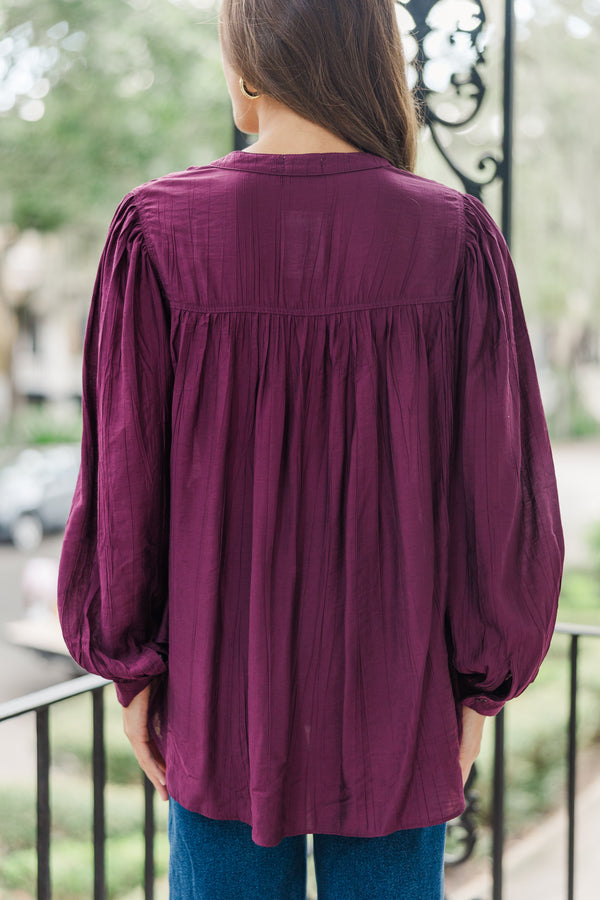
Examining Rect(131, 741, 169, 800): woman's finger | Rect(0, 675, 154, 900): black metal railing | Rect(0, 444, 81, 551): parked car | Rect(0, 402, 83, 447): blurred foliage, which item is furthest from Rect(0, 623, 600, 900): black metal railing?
Rect(0, 402, 83, 447): blurred foliage

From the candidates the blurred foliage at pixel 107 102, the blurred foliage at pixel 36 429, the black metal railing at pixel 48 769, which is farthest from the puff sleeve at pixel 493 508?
the blurred foliage at pixel 36 429

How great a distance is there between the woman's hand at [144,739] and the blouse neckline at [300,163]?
1.92 feet

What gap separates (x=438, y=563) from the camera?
33.7 inches

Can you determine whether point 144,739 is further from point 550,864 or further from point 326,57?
point 550,864

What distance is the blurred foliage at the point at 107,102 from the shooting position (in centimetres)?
657

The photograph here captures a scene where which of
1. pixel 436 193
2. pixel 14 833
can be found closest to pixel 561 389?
pixel 14 833

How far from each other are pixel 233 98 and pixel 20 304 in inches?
376

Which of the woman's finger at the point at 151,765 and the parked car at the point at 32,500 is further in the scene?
the parked car at the point at 32,500

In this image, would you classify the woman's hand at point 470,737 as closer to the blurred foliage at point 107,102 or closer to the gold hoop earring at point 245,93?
the gold hoop earring at point 245,93

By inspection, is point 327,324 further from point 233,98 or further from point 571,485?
point 571,485

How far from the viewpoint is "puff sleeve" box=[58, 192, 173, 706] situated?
2.78 ft

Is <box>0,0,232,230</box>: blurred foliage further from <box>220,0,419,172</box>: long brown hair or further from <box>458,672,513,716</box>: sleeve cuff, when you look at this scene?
<box>458,672,513,716</box>: sleeve cuff

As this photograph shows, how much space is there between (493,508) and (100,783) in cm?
91

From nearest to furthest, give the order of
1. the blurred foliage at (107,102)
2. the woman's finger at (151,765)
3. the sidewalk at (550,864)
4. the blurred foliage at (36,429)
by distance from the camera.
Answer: the woman's finger at (151,765) < the sidewalk at (550,864) < the blurred foliage at (107,102) < the blurred foliage at (36,429)
